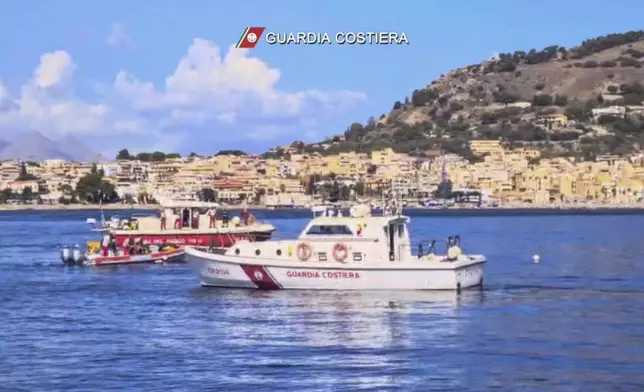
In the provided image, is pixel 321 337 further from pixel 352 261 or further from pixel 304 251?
pixel 304 251

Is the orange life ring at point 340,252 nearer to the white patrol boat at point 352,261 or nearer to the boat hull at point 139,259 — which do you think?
the white patrol boat at point 352,261

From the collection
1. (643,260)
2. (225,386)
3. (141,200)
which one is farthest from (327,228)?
(141,200)

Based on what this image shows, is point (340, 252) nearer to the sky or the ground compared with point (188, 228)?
nearer to the ground

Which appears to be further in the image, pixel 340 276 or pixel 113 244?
pixel 113 244

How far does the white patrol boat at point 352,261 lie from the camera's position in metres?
35.0

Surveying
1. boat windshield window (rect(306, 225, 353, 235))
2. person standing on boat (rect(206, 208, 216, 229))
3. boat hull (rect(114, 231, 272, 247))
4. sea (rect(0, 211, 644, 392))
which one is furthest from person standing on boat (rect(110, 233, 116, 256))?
boat windshield window (rect(306, 225, 353, 235))

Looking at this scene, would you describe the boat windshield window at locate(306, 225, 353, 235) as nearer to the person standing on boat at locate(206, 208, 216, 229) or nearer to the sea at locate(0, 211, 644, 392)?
the sea at locate(0, 211, 644, 392)

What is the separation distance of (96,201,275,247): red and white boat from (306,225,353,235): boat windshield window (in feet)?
59.9

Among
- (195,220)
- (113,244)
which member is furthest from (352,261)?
(195,220)

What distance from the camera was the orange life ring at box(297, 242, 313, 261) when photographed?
35906mm

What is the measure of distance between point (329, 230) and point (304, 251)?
2.83ft

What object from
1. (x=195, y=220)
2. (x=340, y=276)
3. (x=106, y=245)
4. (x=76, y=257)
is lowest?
(x=340, y=276)

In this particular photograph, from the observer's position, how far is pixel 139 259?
51.0m

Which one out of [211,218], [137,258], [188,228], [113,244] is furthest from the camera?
[211,218]
